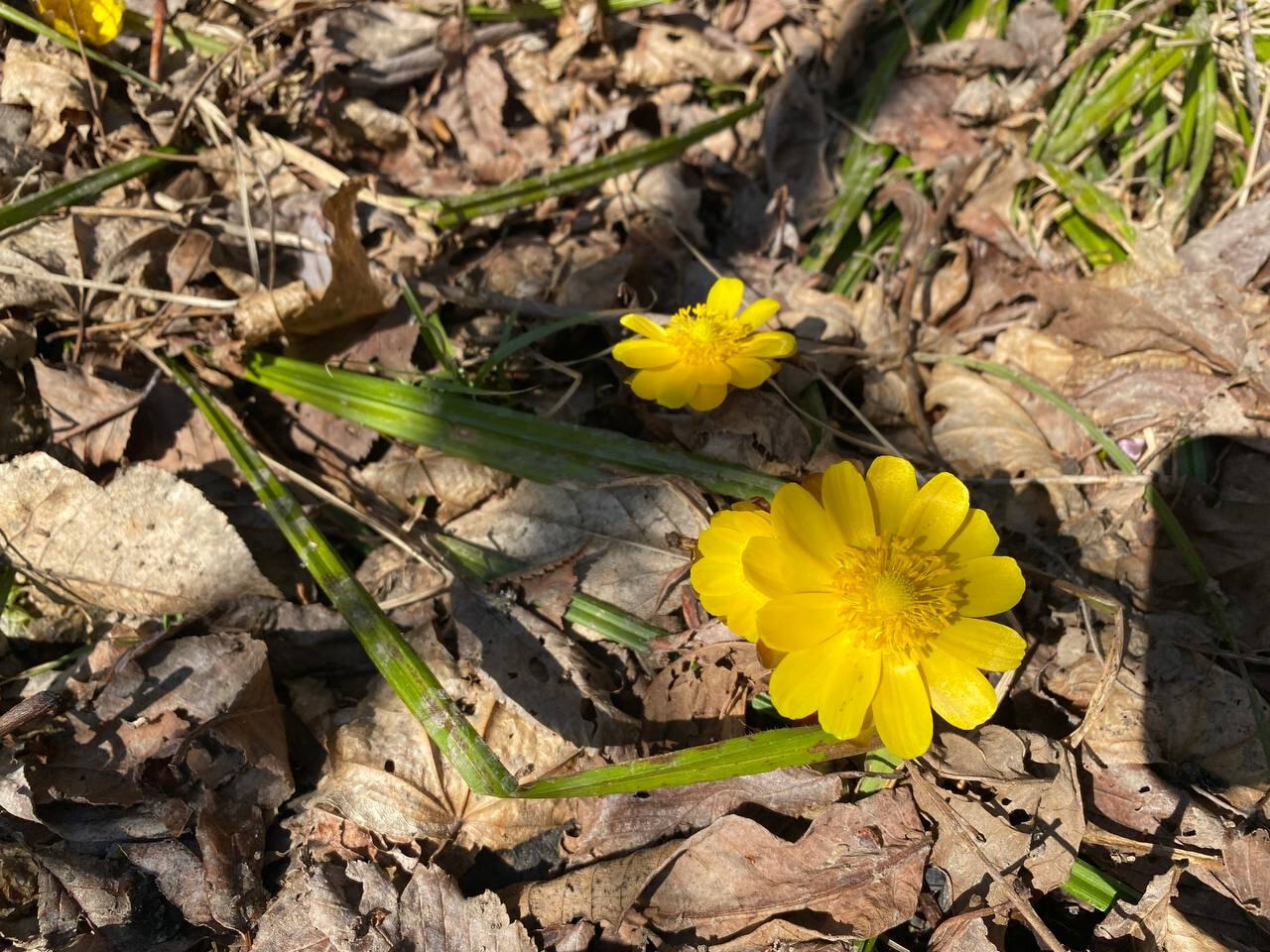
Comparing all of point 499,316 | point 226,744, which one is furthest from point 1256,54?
point 226,744

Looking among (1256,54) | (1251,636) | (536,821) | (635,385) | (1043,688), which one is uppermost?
(1256,54)

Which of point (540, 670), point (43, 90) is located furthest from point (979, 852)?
point (43, 90)

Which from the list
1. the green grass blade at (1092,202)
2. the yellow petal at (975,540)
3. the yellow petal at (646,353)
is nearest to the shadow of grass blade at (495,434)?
the yellow petal at (646,353)

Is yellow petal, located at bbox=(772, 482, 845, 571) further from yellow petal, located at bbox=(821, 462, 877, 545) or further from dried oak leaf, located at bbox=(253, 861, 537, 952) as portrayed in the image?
dried oak leaf, located at bbox=(253, 861, 537, 952)

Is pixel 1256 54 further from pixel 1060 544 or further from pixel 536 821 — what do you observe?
pixel 536 821

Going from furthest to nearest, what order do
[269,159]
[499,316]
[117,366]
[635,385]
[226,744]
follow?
[269,159]
[499,316]
[117,366]
[635,385]
[226,744]

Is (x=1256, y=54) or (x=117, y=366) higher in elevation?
(x=1256, y=54)
